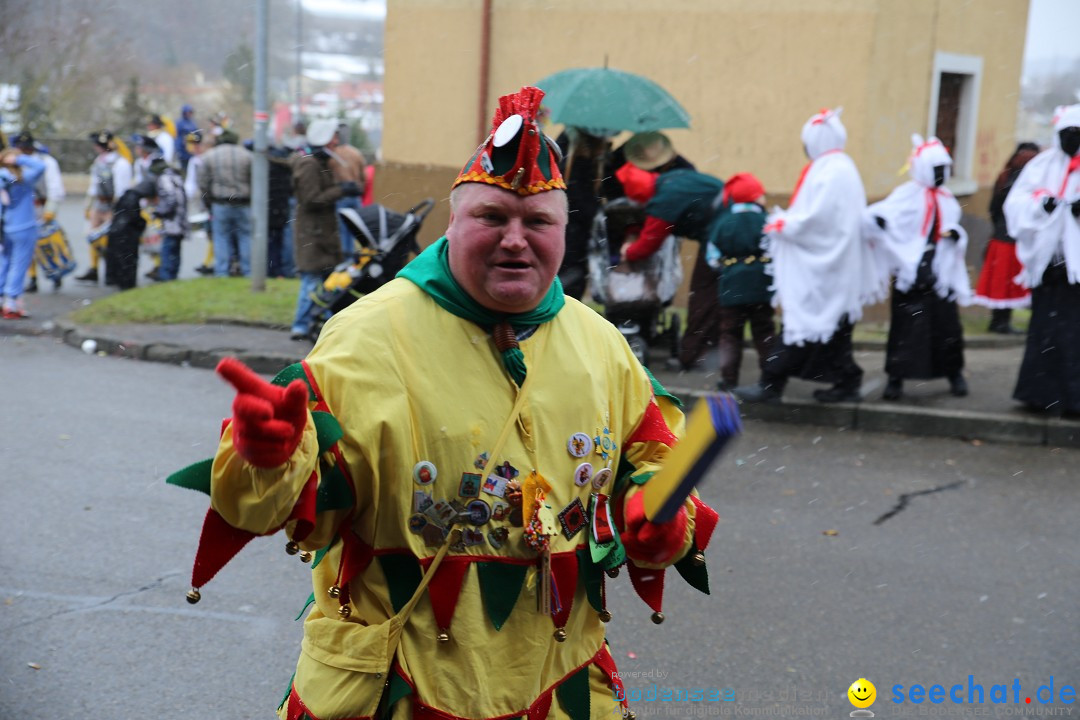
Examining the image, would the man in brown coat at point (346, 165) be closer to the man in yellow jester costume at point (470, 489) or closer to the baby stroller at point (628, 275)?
the baby stroller at point (628, 275)

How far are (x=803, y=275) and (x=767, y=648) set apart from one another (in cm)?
443

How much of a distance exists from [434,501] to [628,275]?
24.9 feet

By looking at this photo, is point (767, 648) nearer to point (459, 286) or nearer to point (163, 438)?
point (459, 286)

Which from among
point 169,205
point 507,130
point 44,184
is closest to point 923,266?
point 507,130

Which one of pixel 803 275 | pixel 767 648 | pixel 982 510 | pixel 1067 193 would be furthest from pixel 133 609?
pixel 1067 193

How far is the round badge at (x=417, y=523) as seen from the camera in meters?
2.37

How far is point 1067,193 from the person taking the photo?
820 centimetres

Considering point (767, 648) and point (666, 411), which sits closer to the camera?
point (666, 411)

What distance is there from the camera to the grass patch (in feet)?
39.5

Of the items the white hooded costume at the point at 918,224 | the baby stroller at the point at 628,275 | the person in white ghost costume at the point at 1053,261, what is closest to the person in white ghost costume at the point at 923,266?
the white hooded costume at the point at 918,224

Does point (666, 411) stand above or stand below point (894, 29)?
below

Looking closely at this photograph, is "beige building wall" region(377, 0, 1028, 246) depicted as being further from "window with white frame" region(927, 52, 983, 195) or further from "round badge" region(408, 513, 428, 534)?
"round badge" region(408, 513, 428, 534)

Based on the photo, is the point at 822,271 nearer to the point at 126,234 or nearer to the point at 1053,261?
the point at 1053,261

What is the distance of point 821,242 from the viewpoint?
883cm
